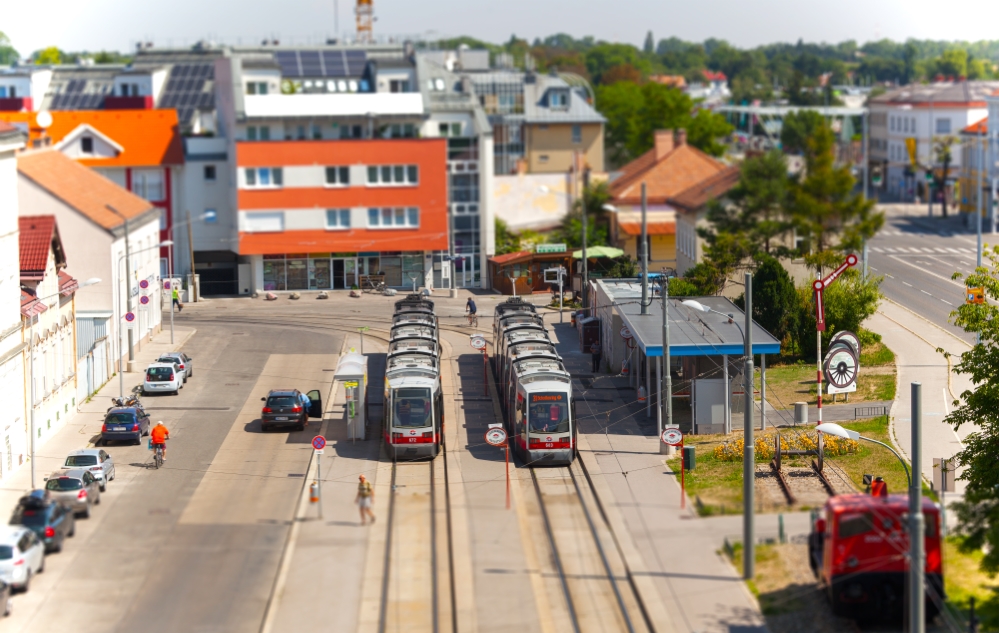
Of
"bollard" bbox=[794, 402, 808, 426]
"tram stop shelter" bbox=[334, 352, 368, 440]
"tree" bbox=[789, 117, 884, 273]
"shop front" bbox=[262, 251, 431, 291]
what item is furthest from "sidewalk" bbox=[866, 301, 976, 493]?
"shop front" bbox=[262, 251, 431, 291]

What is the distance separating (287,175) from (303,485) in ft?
146

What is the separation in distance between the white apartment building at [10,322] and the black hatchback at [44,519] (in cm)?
764

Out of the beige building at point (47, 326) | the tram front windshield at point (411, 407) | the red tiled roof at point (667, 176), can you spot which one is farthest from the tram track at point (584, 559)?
the red tiled roof at point (667, 176)

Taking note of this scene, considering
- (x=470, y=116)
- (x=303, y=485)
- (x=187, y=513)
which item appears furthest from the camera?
(x=470, y=116)

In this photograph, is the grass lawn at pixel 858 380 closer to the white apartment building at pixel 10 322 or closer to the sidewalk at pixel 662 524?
the sidewalk at pixel 662 524

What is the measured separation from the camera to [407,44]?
357 feet

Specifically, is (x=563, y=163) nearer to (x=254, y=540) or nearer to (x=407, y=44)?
(x=407, y=44)

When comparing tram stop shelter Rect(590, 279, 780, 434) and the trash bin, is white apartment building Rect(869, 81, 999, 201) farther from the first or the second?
the trash bin

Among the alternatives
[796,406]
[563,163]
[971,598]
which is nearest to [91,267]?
[796,406]

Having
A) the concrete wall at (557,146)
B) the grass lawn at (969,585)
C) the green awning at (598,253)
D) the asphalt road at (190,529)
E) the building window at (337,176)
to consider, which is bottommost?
the asphalt road at (190,529)

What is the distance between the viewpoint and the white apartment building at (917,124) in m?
129

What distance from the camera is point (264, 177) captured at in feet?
268

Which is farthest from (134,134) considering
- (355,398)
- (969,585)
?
(969,585)

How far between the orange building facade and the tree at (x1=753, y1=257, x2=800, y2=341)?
28.5 meters
